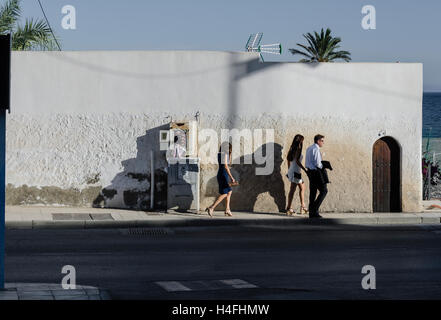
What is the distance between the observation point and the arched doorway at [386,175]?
20.2 metres

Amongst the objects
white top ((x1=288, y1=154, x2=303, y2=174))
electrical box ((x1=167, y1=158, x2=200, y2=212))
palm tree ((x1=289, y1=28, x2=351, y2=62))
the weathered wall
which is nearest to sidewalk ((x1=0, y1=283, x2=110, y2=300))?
electrical box ((x1=167, y1=158, x2=200, y2=212))

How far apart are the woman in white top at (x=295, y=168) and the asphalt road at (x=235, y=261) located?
73.2 inches

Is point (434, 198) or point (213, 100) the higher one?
point (213, 100)

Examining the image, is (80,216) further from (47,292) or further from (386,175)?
(47,292)

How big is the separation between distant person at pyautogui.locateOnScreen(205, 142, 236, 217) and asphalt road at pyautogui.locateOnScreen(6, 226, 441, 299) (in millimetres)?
1299

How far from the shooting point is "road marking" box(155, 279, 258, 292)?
10273 mm

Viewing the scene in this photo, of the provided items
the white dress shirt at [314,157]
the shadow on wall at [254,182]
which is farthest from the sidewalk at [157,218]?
the white dress shirt at [314,157]

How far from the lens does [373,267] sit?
1223 cm

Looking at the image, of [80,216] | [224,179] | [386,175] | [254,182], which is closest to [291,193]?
[254,182]

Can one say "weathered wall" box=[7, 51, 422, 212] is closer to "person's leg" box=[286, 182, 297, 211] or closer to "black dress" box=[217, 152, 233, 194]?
"person's leg" box=[286, 182, 297, 211]
